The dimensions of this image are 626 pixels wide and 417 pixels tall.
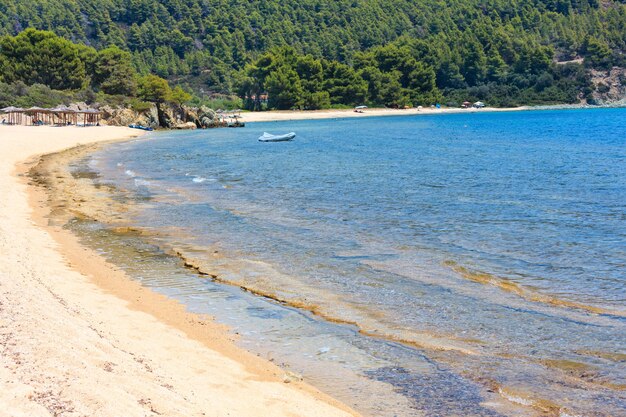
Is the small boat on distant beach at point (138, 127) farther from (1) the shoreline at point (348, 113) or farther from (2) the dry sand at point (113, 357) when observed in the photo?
(2) the dry sand at point (113, 357)

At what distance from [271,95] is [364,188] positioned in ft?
342

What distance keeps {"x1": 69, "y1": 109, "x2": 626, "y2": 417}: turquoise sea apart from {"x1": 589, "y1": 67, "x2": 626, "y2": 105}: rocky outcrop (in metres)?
159

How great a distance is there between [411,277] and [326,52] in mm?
164689

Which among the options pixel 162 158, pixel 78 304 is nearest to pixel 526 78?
pixel 162 158

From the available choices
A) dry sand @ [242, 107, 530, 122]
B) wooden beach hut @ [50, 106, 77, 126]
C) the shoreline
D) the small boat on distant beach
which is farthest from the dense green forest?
wooden beach hut @ [50, 106, 77, 126]

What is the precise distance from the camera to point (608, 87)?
177 metres

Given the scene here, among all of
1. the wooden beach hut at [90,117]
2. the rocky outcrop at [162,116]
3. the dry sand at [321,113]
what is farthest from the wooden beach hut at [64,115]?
the dry sand at [321,113]

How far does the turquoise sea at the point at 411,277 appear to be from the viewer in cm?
813

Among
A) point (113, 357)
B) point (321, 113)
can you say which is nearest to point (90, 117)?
point (321, 113)

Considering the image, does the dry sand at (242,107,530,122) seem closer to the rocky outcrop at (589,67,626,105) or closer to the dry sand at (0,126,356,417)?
the rocky outcrop at (589,67,626,105)

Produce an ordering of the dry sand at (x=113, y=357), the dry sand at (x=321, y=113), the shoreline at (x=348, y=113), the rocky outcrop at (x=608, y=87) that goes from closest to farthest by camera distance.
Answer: the dry sand at (x=113, y=357), the dry sand at (x=321, y=113), the shoreline at (x=348, y=113), the rocky outcrop at (x=608, y=87)

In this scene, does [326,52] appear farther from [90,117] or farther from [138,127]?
[90,117]

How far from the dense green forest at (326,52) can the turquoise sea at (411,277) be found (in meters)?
105

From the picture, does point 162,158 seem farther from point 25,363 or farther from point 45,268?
point 25,363
